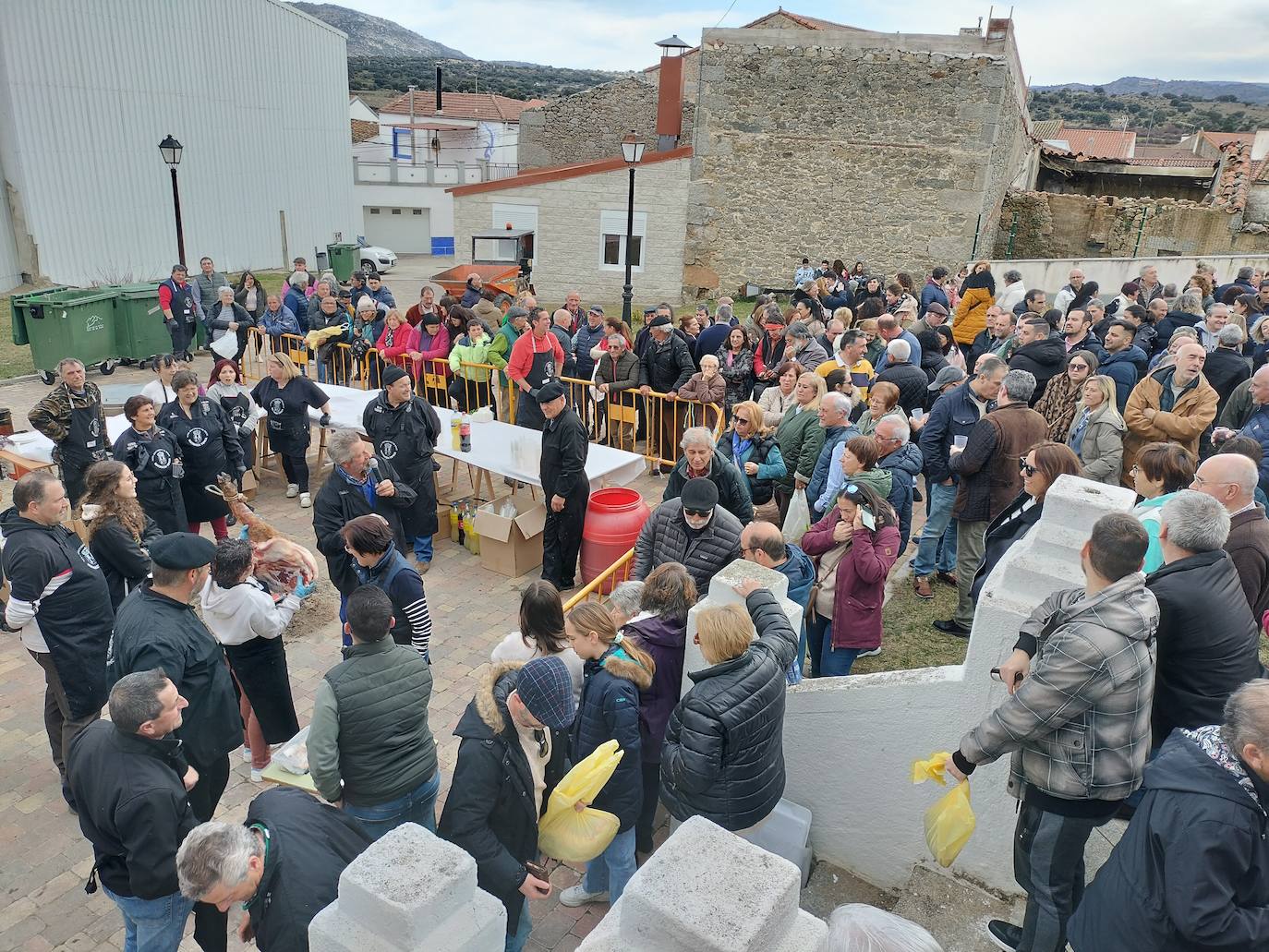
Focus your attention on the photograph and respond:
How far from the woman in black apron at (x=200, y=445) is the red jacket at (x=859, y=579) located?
16.8 feet

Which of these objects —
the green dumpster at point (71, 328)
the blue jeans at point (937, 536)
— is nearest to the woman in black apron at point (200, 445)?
the blue jeans at point (937, 536)

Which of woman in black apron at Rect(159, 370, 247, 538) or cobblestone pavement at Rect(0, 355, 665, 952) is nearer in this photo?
cobblestone pavement at Rect(0, 355, 665, 952)

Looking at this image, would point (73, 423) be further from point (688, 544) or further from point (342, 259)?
point (342, 259)

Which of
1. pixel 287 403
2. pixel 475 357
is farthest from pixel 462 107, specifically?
pixel 287 403

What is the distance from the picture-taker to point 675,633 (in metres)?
4.12

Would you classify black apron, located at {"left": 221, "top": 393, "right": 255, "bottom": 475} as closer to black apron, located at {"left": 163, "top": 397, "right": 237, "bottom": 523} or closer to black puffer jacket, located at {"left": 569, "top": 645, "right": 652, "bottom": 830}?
black apron, located at {"left": 163, "top": 397, "right": 237, "bottom": 523}

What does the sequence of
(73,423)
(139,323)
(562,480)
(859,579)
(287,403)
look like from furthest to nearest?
(139,323), (287,403), (73,423), (562,480), (859,579)

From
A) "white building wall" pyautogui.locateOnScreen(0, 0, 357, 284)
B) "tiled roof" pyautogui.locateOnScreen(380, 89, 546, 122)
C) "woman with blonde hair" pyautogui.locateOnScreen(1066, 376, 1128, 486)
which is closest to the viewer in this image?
"woman with blonde hair" pyautogui.locateOnScreen(1066, 376, 1128, 486)

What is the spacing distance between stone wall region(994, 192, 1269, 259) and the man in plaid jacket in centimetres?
2062

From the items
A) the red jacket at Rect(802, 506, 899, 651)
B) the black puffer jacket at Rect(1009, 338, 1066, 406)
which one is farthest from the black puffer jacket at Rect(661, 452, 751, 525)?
the black puffer jacket at Rect(1009, 338, 1066, 406)

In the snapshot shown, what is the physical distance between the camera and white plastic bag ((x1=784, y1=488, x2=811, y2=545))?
20.6ft

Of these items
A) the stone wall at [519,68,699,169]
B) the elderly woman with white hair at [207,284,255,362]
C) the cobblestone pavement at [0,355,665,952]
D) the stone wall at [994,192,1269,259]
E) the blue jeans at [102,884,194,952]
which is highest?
the stone wall at [519,68,699,169]

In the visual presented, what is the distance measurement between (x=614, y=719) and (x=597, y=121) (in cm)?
2686

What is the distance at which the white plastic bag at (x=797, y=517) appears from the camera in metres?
6.29
